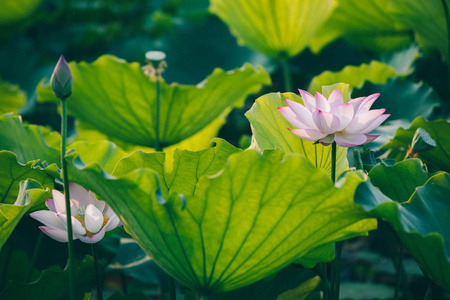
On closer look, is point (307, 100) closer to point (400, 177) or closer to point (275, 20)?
point (400, 177)

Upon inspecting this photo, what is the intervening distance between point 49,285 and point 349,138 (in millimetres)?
554

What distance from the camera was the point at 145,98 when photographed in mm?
1273

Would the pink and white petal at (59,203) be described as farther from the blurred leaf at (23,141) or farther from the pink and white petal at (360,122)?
the pink and white petal at (360,122)

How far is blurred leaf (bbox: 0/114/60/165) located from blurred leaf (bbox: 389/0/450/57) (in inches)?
39.6

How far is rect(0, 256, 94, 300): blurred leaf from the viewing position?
81 centimetres

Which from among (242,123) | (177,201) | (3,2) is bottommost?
(177,201)

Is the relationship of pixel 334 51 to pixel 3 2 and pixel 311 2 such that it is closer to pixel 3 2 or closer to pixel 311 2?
pixel 311 2

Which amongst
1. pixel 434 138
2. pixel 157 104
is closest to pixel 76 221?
pixel 157 104

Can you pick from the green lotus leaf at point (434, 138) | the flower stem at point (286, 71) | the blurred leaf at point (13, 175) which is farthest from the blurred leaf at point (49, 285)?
the flower stem at point (286, 71)

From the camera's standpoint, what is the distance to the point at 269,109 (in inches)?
32.3

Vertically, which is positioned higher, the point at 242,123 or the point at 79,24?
the point at 79,24

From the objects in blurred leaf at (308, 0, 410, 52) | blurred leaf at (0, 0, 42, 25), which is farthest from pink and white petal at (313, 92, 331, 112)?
blurred leaf at (0, 0, 42, 25)

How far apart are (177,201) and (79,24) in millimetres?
2381

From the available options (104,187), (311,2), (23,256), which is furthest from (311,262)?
(311,2)
